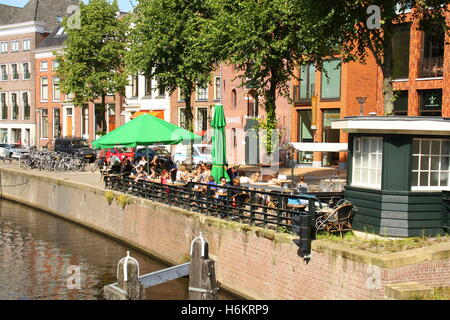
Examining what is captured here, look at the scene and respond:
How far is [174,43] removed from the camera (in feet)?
86.9

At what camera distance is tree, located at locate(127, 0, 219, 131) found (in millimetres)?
26406

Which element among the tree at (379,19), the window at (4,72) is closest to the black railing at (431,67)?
the tree at (379,19)

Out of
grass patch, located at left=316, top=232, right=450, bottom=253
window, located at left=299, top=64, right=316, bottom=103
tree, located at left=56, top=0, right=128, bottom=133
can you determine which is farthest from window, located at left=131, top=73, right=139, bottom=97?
grass patch, located at left=316, top=232, right=450, bottom=253

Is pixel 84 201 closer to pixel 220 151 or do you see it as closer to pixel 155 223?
pixel 155 223

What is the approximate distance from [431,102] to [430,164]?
54.7ft

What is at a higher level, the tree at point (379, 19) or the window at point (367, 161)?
the tree at point (379, 19)

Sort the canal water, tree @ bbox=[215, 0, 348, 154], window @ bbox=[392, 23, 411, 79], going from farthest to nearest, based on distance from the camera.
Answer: window @ bbox=[392, 23, 411, 79], tree @ bbox=[215, 0, 348, 154], the canal water

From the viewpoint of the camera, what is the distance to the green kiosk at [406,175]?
12.1 meters

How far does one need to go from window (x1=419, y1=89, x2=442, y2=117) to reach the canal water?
16565 millimetres

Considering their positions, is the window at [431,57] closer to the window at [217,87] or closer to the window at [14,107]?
the window at [217,87]

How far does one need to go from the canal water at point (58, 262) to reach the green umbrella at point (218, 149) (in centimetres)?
317

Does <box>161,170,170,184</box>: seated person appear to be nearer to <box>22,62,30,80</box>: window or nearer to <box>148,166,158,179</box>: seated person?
Answer: <box>148,166,158,179</box>: seated person
